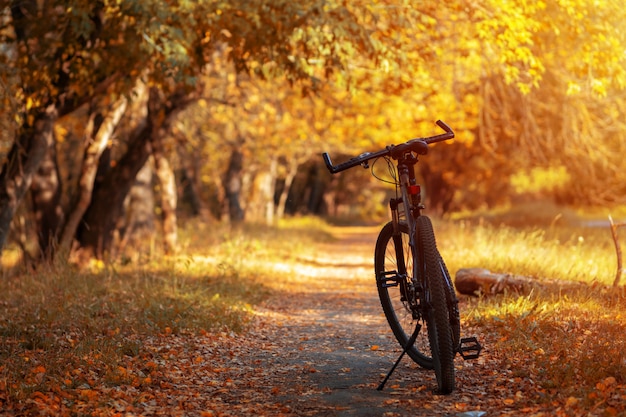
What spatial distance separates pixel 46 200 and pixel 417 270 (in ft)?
36.7

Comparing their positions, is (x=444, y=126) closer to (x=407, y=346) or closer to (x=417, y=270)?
(x=417, y=270)

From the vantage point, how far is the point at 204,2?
35.7ft

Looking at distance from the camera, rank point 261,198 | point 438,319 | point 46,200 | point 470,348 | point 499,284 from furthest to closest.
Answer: point 261,198
point 46,200
point 499,284
point 470,348
point 438,319

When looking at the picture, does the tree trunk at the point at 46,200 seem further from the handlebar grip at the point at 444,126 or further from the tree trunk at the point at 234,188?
the tree trunk at the point at 234,188

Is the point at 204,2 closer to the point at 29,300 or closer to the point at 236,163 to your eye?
the point at 29,300

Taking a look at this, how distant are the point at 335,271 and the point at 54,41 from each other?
25.3 ft

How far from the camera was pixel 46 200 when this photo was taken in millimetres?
15555

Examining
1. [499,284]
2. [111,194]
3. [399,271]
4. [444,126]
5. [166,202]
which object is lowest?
[499,284]

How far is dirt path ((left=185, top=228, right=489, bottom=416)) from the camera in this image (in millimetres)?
5602

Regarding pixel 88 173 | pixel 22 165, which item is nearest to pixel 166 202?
pixel 88 173

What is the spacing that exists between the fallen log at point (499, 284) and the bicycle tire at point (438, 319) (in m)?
4.03

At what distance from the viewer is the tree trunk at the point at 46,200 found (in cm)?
1549

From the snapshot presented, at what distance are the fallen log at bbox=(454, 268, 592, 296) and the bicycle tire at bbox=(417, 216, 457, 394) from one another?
403 centimetres

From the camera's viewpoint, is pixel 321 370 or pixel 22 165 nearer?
pixel 321 370
